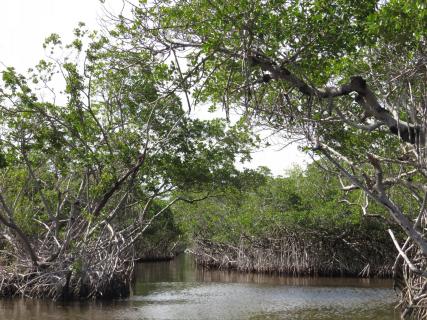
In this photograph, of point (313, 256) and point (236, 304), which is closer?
point (236, 304)

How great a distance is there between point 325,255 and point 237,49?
16.9 metres

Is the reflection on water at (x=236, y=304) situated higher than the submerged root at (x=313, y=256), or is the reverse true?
the submerged root at (x=313, y=256)

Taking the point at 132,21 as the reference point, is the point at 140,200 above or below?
below

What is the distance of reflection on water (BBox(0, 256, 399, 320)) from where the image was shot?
12312 mm

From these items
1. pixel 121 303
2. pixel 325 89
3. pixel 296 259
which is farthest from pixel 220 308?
pixel 296 259

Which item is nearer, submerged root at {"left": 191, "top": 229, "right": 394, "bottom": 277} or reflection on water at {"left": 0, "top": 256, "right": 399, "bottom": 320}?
reflection on water at {"left": 0, "top": 256, "right": 399, "bottom": 320}

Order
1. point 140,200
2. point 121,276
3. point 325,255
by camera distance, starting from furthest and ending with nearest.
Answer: point 325,255 → point 140,200 → point 121,276

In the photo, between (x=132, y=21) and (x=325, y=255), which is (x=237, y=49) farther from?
(x=325, y=255)

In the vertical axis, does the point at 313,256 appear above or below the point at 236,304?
above

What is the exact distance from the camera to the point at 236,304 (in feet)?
47.0

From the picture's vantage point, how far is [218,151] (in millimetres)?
15922

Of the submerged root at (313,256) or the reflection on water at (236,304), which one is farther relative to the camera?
the submerged root at (313,256)

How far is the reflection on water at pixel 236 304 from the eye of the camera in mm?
12312

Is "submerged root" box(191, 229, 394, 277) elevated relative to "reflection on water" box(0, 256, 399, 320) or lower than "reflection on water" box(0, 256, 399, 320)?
elevated
